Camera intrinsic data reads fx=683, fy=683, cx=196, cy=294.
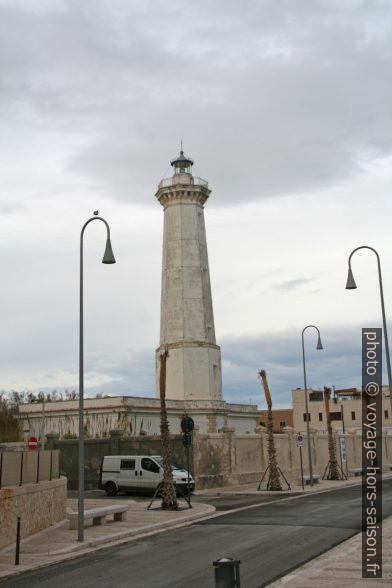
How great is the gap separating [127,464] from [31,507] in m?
15.4

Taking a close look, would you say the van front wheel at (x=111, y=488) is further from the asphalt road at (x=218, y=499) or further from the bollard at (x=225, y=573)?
the bollard at (x=225, y=573)

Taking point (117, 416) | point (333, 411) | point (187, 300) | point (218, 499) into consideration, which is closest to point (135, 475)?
point (218, 499)

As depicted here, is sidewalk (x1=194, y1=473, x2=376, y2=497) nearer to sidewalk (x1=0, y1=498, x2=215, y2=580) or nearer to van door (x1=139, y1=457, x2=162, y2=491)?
van door (x1=139, y1=457, x2=162, y2=491)

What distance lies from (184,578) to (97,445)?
2985cm

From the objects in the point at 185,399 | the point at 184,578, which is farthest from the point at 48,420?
the point at 184,578

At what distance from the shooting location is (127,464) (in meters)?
33.5

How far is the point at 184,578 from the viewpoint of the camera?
12.1m

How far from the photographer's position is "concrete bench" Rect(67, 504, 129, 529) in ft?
63.5

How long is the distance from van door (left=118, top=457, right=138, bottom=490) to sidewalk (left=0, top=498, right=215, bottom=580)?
765 centimetres

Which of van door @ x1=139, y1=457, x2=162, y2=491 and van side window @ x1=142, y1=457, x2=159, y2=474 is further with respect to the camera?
van side window @ x1=142, y1=457, x2=159, y2=474

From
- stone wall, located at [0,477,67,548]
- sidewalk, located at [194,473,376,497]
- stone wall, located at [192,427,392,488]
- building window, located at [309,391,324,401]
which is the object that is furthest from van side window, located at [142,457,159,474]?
building window, located at [309,391,324,401]

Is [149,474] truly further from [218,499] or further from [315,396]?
[315,396]

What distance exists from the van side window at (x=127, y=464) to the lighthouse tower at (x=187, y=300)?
63.6ft

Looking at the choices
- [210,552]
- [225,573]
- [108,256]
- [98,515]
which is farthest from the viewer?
[98,515]
